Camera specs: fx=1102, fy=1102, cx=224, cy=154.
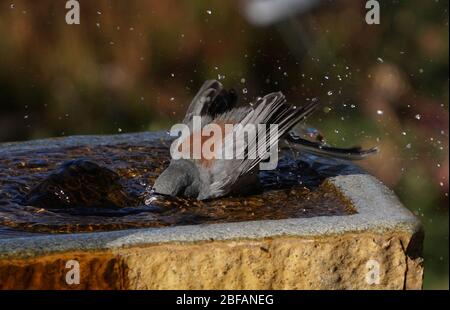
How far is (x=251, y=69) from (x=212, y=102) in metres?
2.38

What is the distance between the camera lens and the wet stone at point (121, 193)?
3.83 m

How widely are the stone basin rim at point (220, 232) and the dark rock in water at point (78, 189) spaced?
0.58 meters

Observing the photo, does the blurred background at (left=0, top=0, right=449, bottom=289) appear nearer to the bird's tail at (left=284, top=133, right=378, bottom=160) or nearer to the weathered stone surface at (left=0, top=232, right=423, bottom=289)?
the bird's tail at (left=284, top=133, right=378, bottom=160)

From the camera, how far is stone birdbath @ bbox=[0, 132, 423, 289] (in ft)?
11.1

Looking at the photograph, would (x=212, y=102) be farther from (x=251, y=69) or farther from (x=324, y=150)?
(x=251, y=69)

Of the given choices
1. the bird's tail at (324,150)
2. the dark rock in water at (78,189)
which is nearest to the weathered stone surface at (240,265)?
the dark rock in water at (78,189)

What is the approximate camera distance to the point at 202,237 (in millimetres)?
3445

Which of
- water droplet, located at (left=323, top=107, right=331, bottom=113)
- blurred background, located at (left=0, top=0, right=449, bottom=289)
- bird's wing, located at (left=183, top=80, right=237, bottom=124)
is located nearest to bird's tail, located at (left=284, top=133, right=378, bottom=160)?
bird's wing, located at (left=183, top=80, right=237, bottom=124)

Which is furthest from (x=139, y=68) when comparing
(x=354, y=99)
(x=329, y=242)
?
(x=329, y=242)

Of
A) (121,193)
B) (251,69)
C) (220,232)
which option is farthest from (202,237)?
(251,69)

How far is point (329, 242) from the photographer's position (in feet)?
11.5

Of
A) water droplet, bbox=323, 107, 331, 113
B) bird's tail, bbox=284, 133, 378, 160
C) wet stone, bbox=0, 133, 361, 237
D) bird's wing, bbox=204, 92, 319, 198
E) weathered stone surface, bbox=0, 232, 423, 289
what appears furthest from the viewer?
water droplet, bbox=323, 107, 331, 113

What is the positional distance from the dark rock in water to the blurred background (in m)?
2.58

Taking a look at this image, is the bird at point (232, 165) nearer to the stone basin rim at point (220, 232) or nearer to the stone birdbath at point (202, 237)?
the stone birdbath at point (202, 237)
